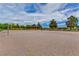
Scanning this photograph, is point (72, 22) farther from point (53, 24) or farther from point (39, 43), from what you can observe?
point (39, 43)

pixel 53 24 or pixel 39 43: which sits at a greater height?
pixel 53 24

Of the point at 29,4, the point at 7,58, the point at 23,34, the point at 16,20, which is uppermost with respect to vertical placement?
the point at 29,4

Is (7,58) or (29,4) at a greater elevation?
(29,4)

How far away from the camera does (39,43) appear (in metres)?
2.57

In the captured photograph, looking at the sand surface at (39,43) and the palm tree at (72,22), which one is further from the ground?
the palm tree at (72,22)

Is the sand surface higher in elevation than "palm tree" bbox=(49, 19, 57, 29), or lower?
lower

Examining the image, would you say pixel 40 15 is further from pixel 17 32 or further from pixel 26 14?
pixel 17 32

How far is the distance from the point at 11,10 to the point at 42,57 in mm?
611

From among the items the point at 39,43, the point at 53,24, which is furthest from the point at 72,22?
the point at 39,43

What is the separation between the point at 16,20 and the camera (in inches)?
101

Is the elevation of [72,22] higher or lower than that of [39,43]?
higher

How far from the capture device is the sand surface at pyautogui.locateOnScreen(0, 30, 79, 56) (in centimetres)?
→ 254

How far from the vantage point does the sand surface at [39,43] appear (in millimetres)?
2541

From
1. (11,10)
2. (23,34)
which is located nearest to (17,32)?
(23,34)
